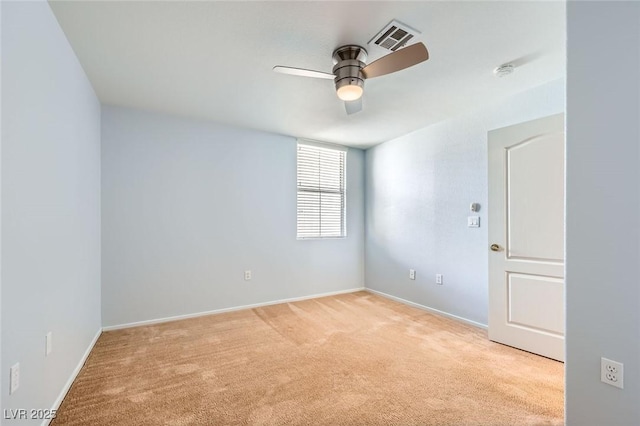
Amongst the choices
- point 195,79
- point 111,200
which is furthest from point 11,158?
point 111,200

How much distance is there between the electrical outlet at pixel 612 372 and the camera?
1265mm

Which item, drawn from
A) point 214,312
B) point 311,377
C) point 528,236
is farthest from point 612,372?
point 214,312

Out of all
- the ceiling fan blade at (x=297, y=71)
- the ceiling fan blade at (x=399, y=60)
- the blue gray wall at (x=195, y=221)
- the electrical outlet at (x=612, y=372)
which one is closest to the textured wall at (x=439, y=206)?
the blue gray wall at (x=195, y=221)

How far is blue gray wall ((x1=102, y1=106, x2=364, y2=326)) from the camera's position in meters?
3.13

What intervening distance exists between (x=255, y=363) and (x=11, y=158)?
1.99 metres

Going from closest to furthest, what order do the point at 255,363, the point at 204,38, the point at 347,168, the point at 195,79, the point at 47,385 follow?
the point at 47,385 → the point at 204,38 → the point at 255,363 → the point at 195,79 → the point at 347,168

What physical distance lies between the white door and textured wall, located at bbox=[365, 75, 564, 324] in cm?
29

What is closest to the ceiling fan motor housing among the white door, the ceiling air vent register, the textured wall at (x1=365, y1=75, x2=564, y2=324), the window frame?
the ceiling air vent register

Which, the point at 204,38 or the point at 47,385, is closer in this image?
the point at 47,385

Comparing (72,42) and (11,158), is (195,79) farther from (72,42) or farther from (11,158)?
(11,158)

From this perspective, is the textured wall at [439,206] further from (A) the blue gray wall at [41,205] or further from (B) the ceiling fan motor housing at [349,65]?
(A) the blue gray wall at [41,205]

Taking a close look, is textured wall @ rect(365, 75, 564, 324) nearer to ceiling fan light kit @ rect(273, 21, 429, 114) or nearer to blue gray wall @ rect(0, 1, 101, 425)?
ceiling fan light kit @ rect(273, 21, 429, 114)

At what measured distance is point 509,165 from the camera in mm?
2672

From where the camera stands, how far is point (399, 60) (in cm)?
175
